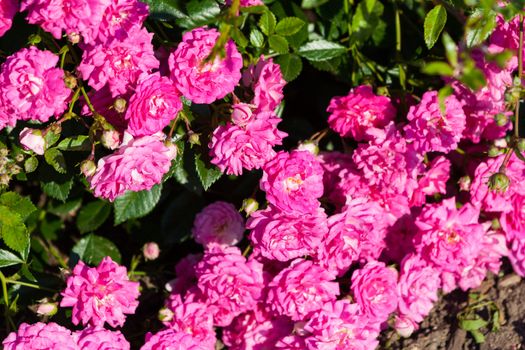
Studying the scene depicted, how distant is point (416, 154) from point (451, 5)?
1.35 ft

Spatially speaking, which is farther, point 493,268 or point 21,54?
point 493,268

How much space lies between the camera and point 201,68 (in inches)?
73.3

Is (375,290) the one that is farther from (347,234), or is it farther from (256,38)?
(256,38)

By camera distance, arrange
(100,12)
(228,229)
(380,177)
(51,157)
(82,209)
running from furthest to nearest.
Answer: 1. (82,209)
2. (228,229)
3. (380,177)
4. (51,157)
5. (100,12)

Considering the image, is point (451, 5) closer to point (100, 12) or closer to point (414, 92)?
point (414, 92)

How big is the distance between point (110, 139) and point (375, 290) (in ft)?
2.69

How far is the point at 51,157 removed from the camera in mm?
2002

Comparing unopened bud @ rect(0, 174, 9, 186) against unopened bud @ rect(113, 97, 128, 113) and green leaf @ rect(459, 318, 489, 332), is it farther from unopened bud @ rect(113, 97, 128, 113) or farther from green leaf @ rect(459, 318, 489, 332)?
green leaf @ rect(459, 318, 489, 332)

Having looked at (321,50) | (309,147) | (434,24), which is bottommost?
(309,147)

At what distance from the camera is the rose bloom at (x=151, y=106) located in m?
1.85

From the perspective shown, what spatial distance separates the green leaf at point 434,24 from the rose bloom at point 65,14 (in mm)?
834

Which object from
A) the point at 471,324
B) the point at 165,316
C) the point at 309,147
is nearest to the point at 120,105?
the point at 309,147

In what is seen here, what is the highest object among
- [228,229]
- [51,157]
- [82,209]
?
[51,157]

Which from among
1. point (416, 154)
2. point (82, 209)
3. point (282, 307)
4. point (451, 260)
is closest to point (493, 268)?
point (451, 260)
